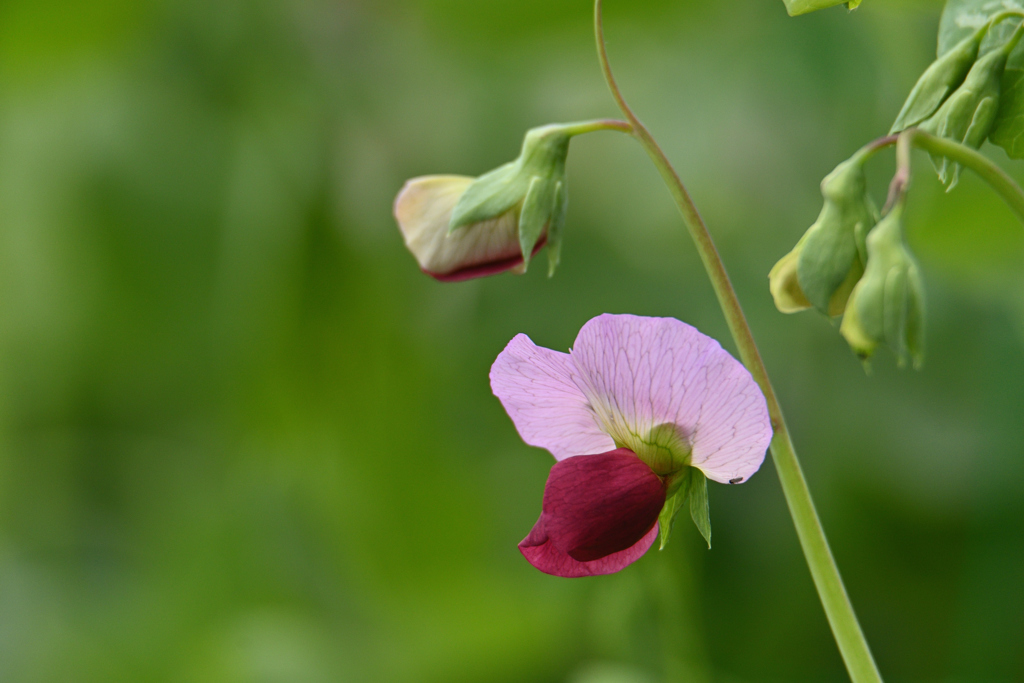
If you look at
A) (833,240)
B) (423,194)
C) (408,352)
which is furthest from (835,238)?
(408,352)

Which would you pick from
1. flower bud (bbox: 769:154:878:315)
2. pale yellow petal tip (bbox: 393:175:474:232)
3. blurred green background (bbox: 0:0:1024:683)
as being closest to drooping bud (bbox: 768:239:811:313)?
flower bud (bbox: 769:154:878:315)

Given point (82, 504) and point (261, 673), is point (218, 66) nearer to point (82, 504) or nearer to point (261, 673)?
point (82, 504)

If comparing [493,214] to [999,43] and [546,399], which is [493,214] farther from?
[999,43]

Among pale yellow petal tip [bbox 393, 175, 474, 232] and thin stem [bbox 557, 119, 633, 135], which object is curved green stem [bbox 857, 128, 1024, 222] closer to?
thin stem [bbox 557, 119, 633, 135]

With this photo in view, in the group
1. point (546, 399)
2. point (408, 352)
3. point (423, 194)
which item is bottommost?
point (408, 352)

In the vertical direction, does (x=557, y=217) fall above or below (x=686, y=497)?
above

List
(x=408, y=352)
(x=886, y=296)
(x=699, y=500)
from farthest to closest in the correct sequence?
1. (x=408, y=352)
2. (x=699, y=500)
3. (x=886, y=296)

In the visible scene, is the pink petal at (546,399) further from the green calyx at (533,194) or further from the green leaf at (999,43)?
the green leaf at (999,43)

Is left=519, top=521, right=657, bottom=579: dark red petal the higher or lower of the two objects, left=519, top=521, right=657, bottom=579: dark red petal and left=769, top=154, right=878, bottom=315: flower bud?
the lower
